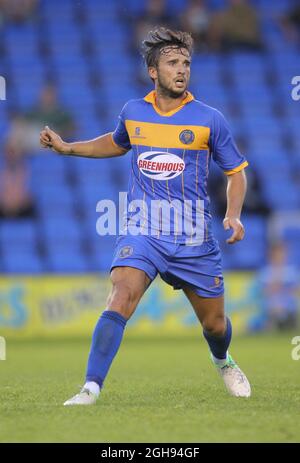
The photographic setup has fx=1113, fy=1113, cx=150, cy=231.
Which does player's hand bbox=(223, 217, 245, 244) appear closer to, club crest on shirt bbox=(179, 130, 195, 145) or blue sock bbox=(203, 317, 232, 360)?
club crest on shirt bbox=(179, 130, 195, 145)

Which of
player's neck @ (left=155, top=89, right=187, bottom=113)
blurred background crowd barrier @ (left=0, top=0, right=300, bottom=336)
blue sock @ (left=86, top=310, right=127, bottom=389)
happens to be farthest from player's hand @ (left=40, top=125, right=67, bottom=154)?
blurred background crowd barrier @ (left=0, top=0, right=300, bottom=336)

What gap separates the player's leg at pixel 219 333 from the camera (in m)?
7.11

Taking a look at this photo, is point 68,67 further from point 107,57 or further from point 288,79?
point 288,79

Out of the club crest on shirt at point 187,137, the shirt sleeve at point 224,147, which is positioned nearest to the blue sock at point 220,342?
the shirt sleeve at point 224,147

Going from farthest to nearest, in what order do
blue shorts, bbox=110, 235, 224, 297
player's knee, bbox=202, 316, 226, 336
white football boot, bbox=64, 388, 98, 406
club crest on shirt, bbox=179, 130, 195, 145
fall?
player's knee, bbox=202, 316, 226, 336
club crest on shirt, bbox=179, 130, 195, 145
blue shorts, bbox=110, 235, 224, 297
white football boot, bbox=64, 388, 98, 406

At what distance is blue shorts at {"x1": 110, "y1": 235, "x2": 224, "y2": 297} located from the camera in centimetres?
679

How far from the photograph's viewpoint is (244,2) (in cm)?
2144

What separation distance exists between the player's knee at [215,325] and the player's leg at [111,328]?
0.61 metres

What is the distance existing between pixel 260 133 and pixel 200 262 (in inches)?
542

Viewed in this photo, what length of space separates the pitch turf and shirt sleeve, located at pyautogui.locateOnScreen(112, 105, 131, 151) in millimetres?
1652

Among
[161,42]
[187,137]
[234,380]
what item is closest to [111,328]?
[234,380]

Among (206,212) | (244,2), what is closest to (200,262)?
(206,212)

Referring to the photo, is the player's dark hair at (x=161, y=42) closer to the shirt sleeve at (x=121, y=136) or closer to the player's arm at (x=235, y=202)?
the shirt sleeve at (x=121, y=136)

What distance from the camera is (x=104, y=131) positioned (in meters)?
19.6
